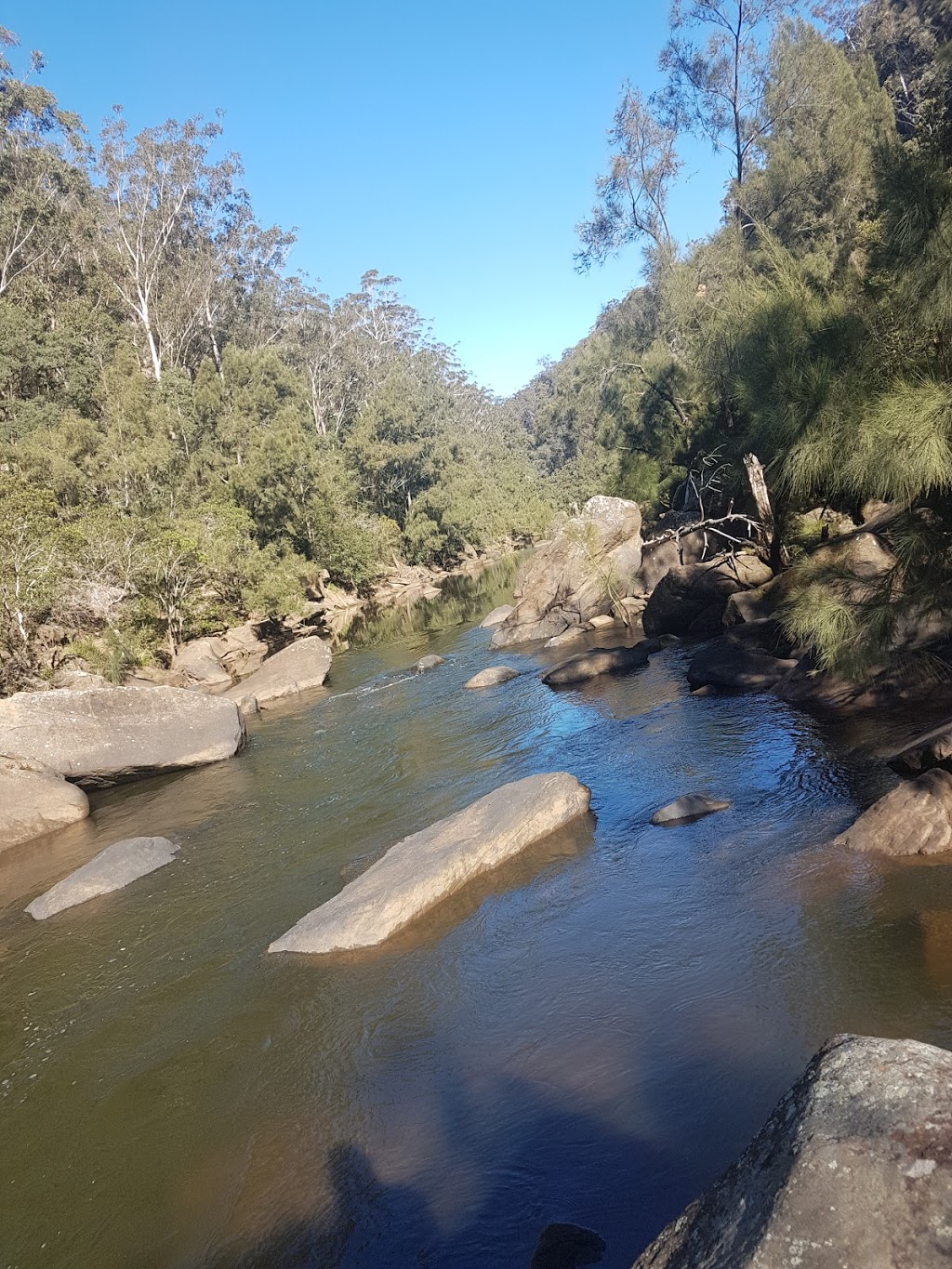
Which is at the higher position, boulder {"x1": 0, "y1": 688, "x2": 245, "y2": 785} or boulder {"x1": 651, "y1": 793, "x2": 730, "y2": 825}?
boulder {"x1": 0, "y1": 688, "x2": 245, "y2": 785}

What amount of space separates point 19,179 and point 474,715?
38575 mm

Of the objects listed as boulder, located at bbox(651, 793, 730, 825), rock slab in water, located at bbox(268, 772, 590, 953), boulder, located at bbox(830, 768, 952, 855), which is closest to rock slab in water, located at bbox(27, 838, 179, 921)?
rock slab in water, located at bbox(268, 772, 590, 953)

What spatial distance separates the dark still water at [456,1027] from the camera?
4902 millimetres

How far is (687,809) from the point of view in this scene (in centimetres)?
957

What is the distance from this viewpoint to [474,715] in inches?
650

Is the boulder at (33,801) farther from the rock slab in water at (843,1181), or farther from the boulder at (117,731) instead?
the rock slab in water at (843,1181)

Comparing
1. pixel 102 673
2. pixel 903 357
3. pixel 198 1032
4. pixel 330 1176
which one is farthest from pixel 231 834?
pixel 102 673

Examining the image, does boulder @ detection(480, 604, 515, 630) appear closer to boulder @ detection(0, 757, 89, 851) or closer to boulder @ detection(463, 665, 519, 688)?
boulder @ detection(463, 665, 519, 688)

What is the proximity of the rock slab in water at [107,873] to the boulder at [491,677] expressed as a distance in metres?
8.65

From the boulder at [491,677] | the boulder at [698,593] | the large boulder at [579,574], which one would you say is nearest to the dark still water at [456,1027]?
the boulder at [491,677]

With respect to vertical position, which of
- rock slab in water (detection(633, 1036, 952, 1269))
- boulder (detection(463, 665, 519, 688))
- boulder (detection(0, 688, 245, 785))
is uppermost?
boulder (detection(0, 688, 245, 785))

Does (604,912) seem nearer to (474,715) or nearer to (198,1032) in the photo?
(198,1032)

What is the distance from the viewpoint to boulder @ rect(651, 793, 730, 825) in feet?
31.1

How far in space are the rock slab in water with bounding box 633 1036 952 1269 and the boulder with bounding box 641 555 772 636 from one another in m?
16.4
